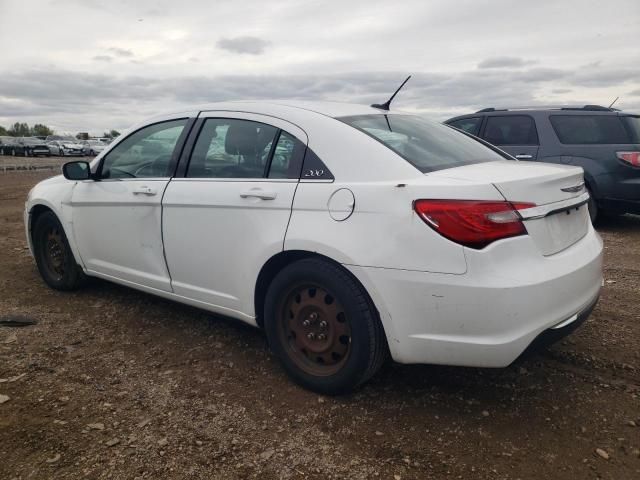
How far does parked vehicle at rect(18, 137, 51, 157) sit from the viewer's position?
3641cm

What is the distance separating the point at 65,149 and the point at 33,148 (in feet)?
6.52

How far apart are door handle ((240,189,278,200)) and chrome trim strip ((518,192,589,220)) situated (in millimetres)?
1287

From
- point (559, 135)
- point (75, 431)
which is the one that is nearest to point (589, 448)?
point (75, 431)

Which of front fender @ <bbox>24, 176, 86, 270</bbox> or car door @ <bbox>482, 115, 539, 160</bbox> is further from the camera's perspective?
car door @ <bbox>482, 115, 539, 160</bbox>

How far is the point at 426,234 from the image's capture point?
96.6 inches

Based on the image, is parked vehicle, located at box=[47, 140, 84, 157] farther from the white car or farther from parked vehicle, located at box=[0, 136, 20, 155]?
the white car

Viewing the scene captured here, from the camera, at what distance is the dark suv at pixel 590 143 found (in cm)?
721

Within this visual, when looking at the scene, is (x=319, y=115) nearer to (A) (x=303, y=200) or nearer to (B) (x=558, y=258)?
(A) (x=303, y=200)

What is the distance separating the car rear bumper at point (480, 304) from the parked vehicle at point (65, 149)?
3946cm

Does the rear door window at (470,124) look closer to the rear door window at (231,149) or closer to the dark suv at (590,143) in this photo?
the dark suv at (590,143)

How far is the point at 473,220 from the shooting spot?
240 cm

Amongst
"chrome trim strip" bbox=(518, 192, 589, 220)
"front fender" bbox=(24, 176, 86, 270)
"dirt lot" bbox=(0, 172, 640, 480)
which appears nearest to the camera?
"dirt lot" bbox=(0, 172, 640, 480)

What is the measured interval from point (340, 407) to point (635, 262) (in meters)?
4.32

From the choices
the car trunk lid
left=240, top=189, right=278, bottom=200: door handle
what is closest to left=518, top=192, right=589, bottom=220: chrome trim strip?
the car trunk lid
